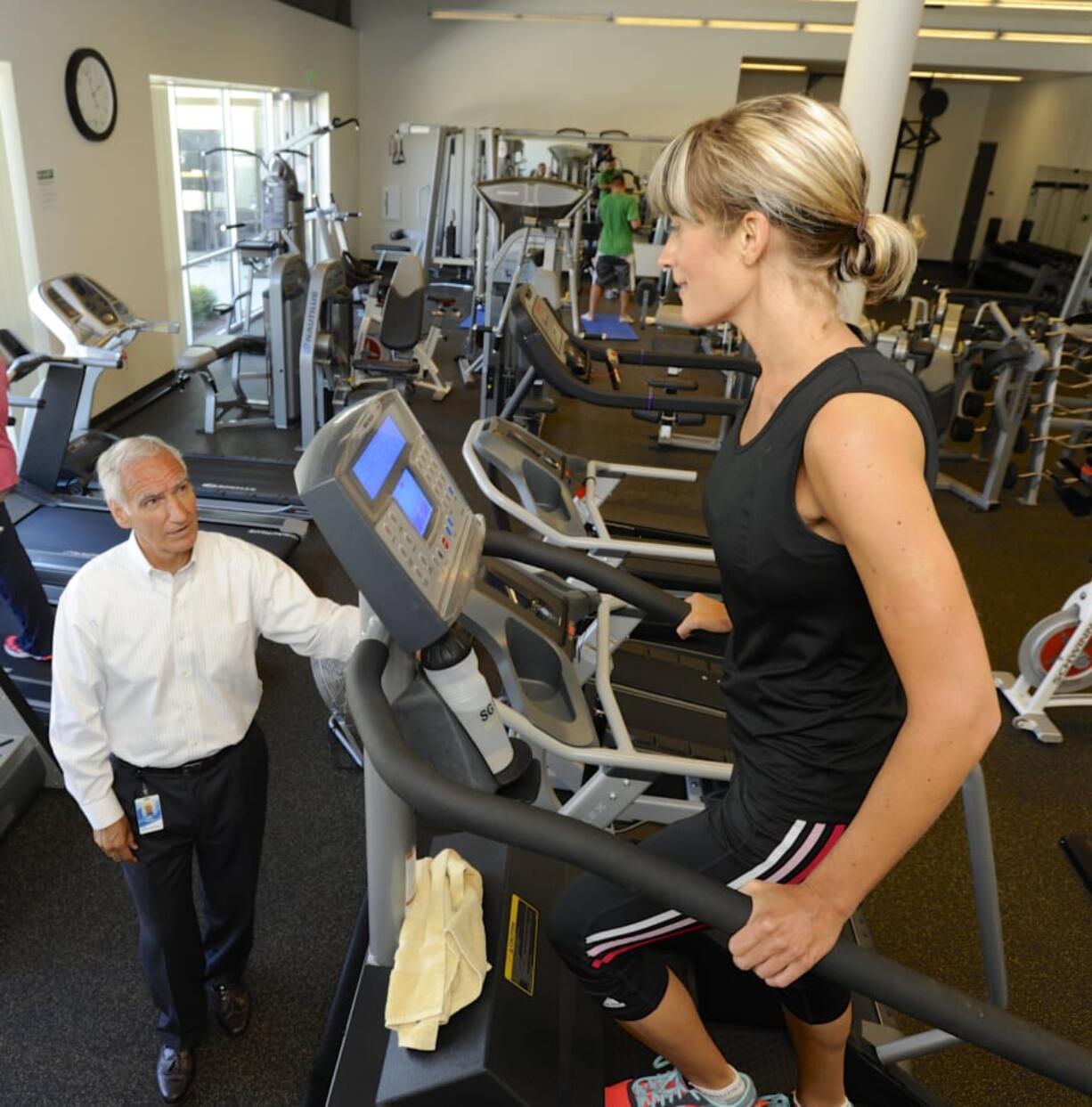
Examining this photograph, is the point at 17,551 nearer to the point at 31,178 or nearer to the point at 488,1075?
the point at 488,1075

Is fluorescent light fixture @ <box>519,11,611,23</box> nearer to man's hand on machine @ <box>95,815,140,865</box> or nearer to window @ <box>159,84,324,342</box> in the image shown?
window @ <box>159,84,324,342</box>

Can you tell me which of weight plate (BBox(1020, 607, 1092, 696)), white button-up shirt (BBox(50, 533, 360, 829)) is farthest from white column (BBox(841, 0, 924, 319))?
white button-up shirt (BBox(50, 533, 360, 829))

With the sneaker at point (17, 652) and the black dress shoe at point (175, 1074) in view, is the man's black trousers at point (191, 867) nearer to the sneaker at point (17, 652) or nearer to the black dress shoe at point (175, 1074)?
the black dress shoe at point (175, 1074)

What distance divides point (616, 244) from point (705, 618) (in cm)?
842

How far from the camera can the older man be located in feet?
5.05

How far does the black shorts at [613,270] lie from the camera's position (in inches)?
372

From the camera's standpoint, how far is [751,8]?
34.1ft

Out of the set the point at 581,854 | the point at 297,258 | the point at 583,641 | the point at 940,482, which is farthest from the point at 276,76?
the point at 581,854

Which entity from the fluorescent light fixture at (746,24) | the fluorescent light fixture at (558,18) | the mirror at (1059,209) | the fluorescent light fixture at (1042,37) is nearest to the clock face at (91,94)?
the fluorescent light fixture at (558,18)

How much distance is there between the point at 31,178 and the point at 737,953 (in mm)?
5173

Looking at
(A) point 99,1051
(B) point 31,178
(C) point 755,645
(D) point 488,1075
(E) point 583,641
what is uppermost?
(B) point 31,178

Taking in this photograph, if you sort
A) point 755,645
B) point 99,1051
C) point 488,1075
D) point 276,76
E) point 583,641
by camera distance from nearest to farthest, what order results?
1. point 755,645
2. point 488,1075
3. point 99,1051
4. point 583,641
5. point 276,76

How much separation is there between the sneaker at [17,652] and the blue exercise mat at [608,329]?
622 centimetres

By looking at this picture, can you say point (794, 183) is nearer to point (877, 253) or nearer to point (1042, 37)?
point (877, 253)
